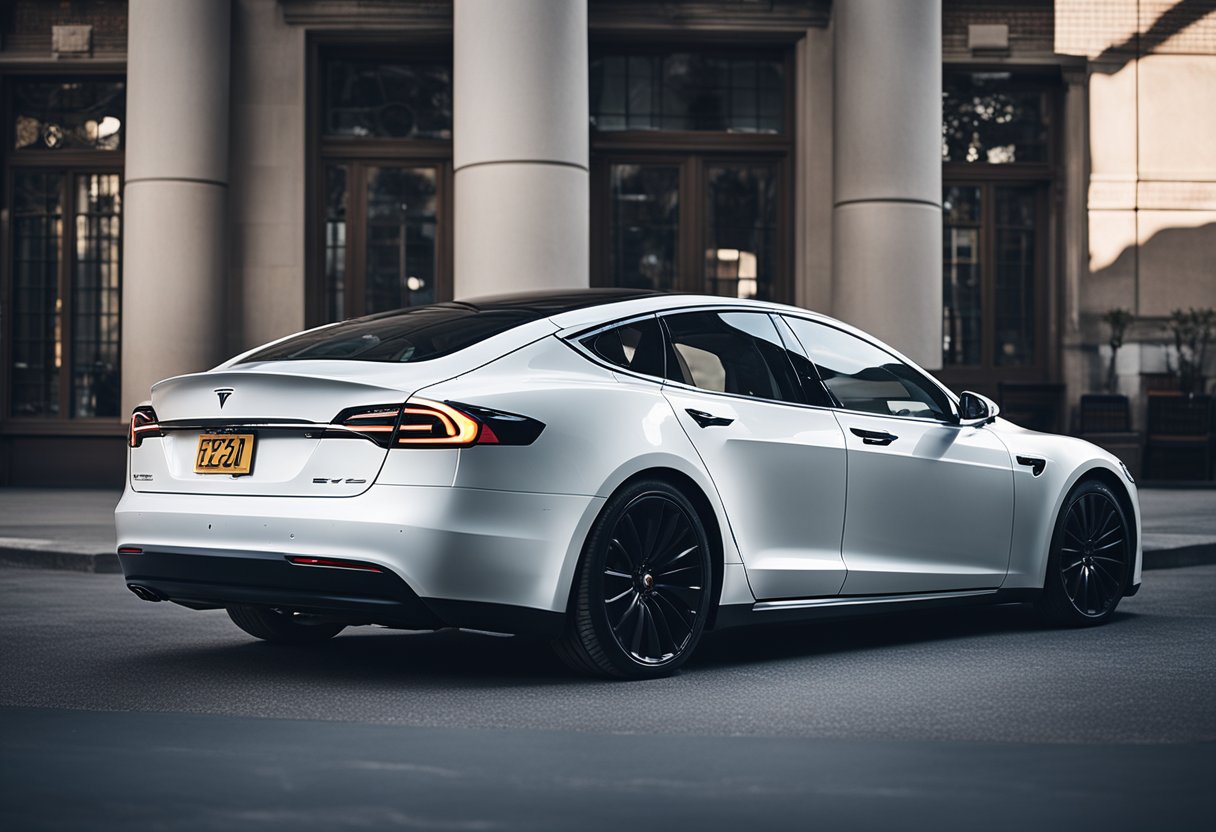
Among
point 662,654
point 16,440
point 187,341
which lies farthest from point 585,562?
point 16,440

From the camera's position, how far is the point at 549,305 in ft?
22.5

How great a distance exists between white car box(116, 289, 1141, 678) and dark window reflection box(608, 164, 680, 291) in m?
11.6

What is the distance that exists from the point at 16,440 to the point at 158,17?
192 inches

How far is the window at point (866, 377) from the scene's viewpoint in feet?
24.5

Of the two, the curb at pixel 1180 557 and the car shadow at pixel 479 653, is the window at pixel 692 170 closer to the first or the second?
the curb at pixel 1180 557

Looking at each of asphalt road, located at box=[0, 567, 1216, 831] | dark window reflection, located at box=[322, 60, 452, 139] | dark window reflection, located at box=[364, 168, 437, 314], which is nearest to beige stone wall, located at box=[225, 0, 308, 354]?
dark window reflection, located at box=[322, 60, 452, 139]

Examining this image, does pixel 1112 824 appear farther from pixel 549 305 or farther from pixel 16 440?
pixel 16 440

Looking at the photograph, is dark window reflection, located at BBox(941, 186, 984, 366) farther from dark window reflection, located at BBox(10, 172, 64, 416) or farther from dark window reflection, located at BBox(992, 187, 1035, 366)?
dark window reflection, located at BBox(10, 172, 64, 416)

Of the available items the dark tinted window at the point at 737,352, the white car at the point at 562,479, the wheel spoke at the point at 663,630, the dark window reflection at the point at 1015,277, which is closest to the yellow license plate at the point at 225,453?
the white car at the point at 562,479

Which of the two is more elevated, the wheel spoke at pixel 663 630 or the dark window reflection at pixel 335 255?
the dark window reflection at pixel 335 255

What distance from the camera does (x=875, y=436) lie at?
7.41 metres

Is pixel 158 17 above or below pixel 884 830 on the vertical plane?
above

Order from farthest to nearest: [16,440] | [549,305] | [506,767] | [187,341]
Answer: [16,440]
[187,341]
[549,305]
[506,767]

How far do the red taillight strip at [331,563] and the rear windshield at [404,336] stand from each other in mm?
754
